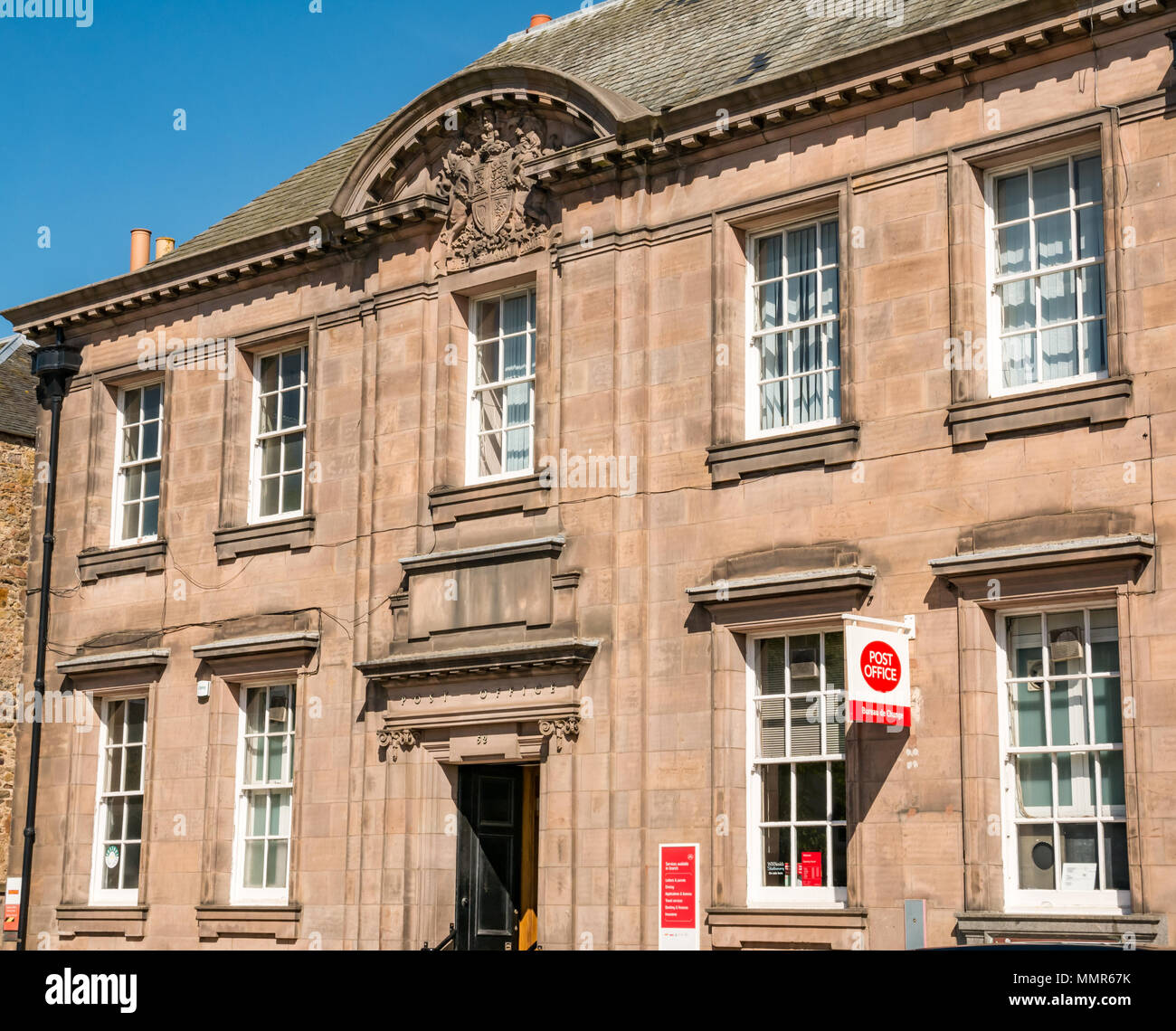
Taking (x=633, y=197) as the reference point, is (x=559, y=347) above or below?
below

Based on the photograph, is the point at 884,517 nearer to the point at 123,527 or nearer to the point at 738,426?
the point at 738,426

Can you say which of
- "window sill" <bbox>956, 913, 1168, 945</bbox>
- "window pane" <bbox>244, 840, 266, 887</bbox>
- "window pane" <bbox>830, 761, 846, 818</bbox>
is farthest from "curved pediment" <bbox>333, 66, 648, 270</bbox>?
A: "window sill" <bbox>956, 913, 1168, 945</bbox>

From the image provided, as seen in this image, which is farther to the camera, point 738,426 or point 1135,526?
point 738,426

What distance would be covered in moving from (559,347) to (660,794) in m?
4.80

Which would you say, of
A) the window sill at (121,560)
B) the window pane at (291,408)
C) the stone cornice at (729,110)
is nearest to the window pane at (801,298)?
the stone cornice at (729,110)

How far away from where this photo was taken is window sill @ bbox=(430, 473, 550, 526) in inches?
679

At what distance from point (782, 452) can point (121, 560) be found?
997 cm

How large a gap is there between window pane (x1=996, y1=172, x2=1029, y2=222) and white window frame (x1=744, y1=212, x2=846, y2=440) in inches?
58.3

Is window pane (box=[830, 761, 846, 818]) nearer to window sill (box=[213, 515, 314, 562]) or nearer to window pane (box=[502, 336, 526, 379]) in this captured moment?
window pane (box=[502, 336, 526, 379])

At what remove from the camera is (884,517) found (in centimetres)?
1473

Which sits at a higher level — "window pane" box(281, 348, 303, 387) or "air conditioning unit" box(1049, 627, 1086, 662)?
"window pane" box(281, 348, 303, 387)
